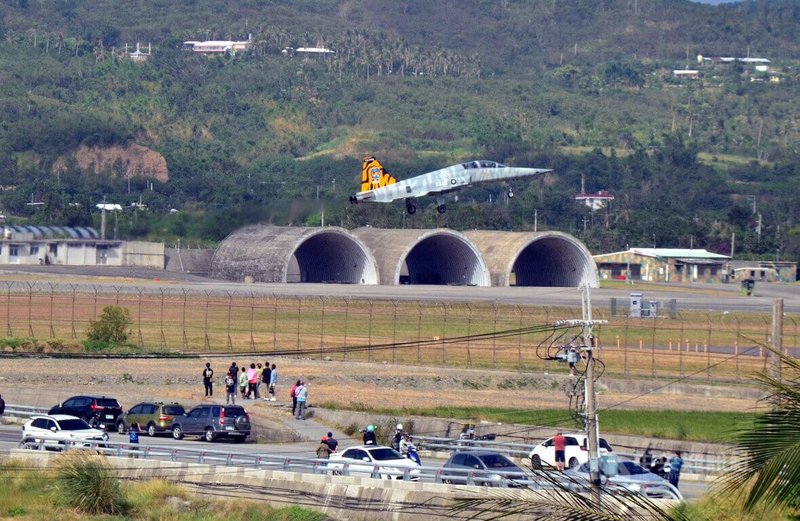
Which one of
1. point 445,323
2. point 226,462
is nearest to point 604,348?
point 445,323

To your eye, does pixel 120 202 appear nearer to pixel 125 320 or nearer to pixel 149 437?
pixel 125 320

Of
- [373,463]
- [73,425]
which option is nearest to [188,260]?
[73,425]

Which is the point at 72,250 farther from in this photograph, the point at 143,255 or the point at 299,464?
the point at 299,464

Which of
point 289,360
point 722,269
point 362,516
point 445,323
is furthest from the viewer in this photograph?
point 722,269

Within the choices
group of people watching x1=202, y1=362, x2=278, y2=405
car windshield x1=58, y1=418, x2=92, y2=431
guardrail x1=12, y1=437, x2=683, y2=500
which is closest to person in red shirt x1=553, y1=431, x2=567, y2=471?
guardrail x1=12, y1=437, x2=683, y2=500

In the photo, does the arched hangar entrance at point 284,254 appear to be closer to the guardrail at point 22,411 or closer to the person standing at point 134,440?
the guardrail at point 22,411

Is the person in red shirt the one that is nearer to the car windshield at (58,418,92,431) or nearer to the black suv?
the car windshield at (58,418,92,431)

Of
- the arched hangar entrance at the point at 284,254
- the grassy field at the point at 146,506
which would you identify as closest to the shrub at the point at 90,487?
the grassy field at the point at 146,506
